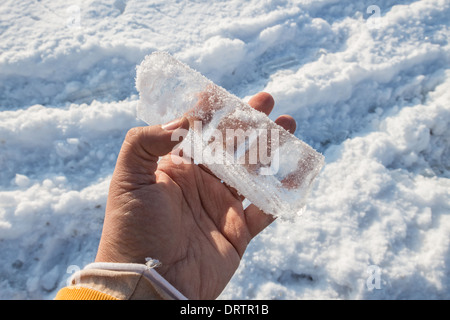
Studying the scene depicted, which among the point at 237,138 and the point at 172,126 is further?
the point at 237,138

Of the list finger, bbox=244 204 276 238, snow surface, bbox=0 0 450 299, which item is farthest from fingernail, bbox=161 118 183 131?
snow surface, bbox=0 0 450 299

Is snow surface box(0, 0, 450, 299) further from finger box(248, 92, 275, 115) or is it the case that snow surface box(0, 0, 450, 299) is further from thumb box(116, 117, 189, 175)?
thumb box(116, 117, 189, 175)

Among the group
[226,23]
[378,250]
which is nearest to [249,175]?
[378,250]

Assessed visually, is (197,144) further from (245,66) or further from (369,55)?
(369,55)

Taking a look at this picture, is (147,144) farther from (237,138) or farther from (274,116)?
(274,116)

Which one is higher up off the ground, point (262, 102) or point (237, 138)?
point (237, 138)

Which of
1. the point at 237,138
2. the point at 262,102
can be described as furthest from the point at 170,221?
the point at 262,102
